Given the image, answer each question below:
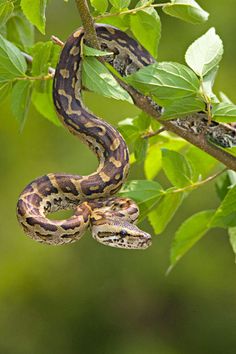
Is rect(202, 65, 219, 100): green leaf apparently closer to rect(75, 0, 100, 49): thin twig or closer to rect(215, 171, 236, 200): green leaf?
rect(75, 0, 100, 49): thin twig

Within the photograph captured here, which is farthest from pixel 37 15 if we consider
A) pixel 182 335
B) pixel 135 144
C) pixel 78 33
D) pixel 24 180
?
pixel 182 335

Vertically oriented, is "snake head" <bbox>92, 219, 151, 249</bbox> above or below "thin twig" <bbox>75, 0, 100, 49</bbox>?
below

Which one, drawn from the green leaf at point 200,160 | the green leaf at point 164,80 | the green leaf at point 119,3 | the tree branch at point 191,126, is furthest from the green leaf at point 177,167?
the green leaf at point 119,3

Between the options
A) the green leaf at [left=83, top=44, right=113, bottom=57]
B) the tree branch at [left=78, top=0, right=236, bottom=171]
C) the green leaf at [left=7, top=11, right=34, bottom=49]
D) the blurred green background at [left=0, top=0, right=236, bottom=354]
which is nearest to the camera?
the green leaf at [left=83, top=44, right=113, bottom=57]

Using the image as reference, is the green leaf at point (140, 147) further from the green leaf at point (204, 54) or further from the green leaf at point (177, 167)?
the green leaf at point (204, 54)

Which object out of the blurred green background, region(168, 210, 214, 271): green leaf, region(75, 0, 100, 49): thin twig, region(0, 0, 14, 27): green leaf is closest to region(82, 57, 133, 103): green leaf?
region(75, 0, 100, 49): thin twig

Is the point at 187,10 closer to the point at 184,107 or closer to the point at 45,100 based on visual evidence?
the point at 184,107
